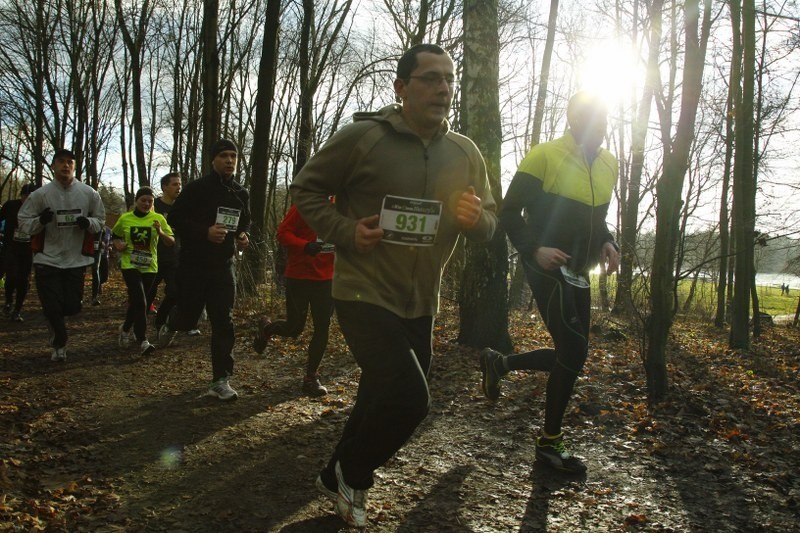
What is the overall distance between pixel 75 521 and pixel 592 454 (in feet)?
11.3

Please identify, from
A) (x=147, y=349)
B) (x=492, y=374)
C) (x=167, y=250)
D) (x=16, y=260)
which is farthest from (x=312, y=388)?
(x=16, y=260)

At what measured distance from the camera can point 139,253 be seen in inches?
333

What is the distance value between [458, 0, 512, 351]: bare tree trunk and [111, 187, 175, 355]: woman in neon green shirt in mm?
4181

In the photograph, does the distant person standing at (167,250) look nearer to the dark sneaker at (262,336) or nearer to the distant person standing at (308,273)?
the dark sneaker at (262,336)

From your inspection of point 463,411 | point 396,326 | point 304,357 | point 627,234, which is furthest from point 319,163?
point 627,234

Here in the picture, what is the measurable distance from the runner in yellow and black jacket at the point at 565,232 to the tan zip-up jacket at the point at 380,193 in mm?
1136

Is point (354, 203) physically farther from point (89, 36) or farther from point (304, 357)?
point (89, 36)

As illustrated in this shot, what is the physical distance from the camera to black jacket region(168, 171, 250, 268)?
5.96m

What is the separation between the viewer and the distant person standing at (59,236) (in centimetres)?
714

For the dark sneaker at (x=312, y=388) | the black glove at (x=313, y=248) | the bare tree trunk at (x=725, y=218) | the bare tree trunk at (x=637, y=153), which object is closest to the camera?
the black glove at (x=313, y=248)

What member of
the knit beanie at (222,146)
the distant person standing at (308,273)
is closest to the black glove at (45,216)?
the knit beanie at (222,146)

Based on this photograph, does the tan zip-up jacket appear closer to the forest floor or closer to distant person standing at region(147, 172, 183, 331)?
the forest floor

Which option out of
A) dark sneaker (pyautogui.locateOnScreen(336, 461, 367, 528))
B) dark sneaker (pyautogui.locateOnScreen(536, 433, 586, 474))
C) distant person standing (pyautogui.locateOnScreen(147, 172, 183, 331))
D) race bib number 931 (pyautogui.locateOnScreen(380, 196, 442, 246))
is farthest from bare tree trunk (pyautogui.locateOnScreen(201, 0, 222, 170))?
dark sneaker (pyautogui.locateOnScreen(336, 461, 367, 528))

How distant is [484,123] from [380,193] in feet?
18.1
